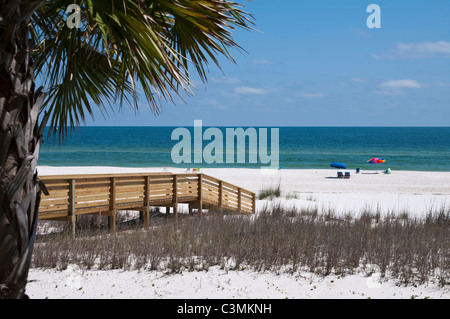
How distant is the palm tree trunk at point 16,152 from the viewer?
3.62m

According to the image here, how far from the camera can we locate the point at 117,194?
11.8 m

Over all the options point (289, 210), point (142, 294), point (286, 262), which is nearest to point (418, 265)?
point (286, 262)

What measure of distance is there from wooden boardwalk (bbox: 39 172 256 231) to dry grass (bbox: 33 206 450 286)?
5.11ft

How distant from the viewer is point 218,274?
6.83 metres

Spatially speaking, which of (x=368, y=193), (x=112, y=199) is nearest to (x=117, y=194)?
(x=112, y=199)

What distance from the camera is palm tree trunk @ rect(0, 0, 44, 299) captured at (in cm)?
362

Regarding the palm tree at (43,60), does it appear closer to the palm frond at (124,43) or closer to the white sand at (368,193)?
the palm frond at (124,43)

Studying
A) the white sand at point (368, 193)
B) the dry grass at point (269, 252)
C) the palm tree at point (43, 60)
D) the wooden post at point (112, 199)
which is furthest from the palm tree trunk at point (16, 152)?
the white sand at point (368, 193)

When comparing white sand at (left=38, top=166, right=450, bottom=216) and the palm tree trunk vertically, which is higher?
the palm tree trunk

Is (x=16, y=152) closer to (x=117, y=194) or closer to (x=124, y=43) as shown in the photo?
(x=124, y=43)

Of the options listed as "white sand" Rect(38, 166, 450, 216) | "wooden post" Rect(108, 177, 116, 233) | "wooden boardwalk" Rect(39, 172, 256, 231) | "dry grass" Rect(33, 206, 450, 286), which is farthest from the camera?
"white sand" Rect(38, 166, 450, 216)

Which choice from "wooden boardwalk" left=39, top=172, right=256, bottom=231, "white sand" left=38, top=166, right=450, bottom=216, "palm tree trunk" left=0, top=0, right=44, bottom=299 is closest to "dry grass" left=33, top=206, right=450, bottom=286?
"wooden boardwalk" left=39, top=172, right=256, bottom=231

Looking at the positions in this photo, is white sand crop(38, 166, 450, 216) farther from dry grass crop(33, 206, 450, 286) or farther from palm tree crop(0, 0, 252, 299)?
palm tree crop(0, 0, 252, 299)

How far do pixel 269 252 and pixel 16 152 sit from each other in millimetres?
4780
